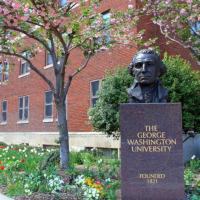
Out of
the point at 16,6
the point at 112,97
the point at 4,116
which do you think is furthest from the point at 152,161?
the point at 4,116

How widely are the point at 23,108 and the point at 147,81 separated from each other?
22.7m

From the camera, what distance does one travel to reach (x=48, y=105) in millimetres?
26156

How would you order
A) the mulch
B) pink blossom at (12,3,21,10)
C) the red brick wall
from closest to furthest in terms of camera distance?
the mulch < pink blossom at (12,3,21,10) < the red brick wall

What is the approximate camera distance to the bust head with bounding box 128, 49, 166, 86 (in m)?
7.68

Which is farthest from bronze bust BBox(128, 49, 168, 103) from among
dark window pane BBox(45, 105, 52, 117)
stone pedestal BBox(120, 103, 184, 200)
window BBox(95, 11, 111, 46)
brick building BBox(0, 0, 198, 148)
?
dark window pane BBox(45, 105, 52, 117)

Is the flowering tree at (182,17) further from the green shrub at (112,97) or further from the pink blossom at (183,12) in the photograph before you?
the green shrub at (112,97)

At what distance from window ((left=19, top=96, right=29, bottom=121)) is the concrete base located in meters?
1.09

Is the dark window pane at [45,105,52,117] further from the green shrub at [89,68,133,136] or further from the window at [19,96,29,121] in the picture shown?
the green shrub at [89,68,133,136]

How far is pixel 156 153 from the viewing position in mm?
7266

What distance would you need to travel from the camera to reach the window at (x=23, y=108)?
95.5ft

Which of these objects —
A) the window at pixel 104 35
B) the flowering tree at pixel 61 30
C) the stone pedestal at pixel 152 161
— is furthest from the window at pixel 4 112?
the stone pedestal at pixel 152 161

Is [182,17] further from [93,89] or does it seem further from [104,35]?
[93,89]

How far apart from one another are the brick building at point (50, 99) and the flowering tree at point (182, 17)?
14.0 ft

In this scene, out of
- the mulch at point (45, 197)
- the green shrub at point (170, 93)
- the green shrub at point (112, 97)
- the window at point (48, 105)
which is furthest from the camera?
the window at point (48, 105)
